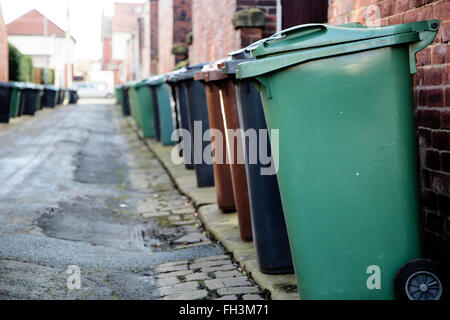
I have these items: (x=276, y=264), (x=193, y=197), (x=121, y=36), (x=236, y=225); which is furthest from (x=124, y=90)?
(x=121, y=36)

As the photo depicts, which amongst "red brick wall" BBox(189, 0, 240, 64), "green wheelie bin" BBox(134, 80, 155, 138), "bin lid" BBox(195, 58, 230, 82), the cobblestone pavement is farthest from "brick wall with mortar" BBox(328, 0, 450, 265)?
"green wheelie bin" BBox(134, 80, 155, 138)

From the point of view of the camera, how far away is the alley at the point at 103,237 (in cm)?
376

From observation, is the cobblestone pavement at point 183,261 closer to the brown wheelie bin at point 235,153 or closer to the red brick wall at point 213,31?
the brown wheelie bin at point 235,153

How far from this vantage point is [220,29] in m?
10.5

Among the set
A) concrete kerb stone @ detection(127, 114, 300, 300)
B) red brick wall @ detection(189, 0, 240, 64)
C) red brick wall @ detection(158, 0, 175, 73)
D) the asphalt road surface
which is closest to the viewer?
concrete kerb stone @ detection(127, 114, 300, 300)

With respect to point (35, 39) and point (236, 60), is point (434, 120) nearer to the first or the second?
point (236, 60)

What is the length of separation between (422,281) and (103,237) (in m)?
3.10

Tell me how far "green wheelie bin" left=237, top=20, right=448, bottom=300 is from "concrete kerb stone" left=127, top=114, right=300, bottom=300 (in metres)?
0.57

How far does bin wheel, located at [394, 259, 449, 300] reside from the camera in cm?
281

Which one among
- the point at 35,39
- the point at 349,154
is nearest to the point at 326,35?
the point at 349,154

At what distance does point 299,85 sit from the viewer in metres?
2.80

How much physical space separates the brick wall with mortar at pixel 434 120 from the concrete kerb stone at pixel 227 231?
86 cm

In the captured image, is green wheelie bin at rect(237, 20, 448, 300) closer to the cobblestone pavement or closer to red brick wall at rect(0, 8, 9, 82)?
the cobblestone pavement
